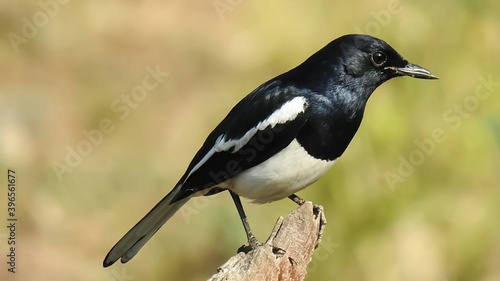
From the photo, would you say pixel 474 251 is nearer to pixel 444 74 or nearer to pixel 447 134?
pixel 447 134

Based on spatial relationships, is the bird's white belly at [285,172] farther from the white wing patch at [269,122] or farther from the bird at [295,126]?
the white wing patch at [269,122]

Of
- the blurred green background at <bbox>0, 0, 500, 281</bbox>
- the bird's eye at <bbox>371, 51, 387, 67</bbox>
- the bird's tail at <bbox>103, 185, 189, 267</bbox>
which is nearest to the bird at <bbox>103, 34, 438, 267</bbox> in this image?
the bird's eye at <bbox>371, 51, 387, 67</bbox>

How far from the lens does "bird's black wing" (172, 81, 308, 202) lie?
5031 mm

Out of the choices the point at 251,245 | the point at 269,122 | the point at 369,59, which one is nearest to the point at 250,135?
the point at 269,122

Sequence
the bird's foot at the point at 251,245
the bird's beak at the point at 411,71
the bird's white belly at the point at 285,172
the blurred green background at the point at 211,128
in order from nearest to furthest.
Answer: the bird's white belly at the point at 285,172
the bird's foot at the point at 251,245
the bird's beak at the point at 411,71
the blurred green background at the point at 211,128

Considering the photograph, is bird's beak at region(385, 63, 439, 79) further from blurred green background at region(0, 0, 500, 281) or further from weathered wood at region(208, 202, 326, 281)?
blurred green background at region(0, 0, 500, 281)

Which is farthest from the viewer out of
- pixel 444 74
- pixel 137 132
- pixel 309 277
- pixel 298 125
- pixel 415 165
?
pixel 137 132

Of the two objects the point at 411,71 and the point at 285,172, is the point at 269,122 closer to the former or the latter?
the point at 285,172

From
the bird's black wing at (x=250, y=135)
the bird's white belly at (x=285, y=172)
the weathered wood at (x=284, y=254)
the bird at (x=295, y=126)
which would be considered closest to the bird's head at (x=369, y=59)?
the bird at (x=295, y=126)

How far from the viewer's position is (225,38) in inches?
339

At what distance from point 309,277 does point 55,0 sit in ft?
11.1

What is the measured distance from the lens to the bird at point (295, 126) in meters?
5.03

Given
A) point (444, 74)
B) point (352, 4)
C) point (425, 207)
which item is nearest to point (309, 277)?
point (425, 207)

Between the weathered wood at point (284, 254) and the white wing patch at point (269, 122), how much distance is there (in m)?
0.44
